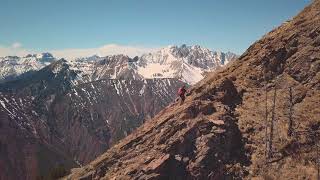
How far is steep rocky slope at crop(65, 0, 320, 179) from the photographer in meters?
32.0

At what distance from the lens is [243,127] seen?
115 feet

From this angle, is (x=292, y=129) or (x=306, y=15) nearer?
(x=292, y=129)

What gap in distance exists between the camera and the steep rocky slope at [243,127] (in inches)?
1259

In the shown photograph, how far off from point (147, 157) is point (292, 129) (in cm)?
1189

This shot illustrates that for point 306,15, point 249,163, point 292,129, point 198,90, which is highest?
point 306,15

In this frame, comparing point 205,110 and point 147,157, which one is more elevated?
point 205,110

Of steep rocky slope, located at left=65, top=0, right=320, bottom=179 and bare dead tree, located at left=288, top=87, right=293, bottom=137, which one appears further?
bare dead tree, located at left=288, top=87, right=293, bottom=137

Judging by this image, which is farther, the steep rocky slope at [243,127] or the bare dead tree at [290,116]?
the bare dead tree at [290,116]

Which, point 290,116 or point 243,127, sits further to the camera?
point 243,127

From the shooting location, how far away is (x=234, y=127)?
3503 centimetres

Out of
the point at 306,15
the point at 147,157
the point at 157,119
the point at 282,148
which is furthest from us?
the point at 306,15

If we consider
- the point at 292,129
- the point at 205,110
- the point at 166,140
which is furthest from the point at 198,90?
the point at 292,129

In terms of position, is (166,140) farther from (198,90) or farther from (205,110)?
(198,90)

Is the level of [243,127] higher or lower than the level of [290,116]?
lower
